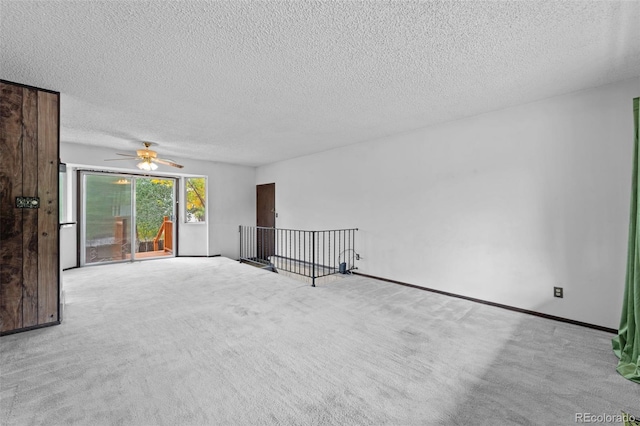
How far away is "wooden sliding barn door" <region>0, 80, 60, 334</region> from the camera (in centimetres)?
273

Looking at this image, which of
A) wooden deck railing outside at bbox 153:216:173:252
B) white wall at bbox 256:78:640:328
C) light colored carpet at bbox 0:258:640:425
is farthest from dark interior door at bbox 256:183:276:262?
light colored carpet at bbox 0:258:640:425

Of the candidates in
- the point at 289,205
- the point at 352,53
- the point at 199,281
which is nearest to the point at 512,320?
the point at 352,53

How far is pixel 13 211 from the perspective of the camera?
2.76m

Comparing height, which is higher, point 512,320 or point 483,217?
point 483,217

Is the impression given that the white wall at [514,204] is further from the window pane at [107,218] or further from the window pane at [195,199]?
the window pane at [107,218]

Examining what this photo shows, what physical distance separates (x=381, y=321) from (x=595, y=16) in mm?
3070

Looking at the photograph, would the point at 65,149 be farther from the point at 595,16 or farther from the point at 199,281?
the point at 595,16

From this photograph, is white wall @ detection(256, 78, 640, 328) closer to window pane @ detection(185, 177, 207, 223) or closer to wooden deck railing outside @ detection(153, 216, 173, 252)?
window pane @ detection(185, 177, 207, 223)

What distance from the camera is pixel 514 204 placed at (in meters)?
3.43

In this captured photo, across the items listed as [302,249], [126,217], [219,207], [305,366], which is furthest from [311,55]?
[126,217]

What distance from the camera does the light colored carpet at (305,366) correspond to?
1.69 metres

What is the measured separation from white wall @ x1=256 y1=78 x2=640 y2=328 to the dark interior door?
10.4 feet

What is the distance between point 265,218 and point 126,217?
3.35m

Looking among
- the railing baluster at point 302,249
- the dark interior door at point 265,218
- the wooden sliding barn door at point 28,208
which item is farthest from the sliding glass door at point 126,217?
the wooden sliding barn door at point 28,208
